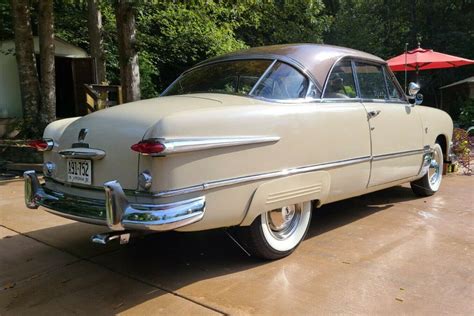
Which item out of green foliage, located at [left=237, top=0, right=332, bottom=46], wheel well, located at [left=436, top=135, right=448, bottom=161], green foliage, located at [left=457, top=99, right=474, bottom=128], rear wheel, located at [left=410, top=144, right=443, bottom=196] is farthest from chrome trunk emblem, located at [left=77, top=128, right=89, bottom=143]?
green foliage, located at [left=237, top=0, right=332, bottom=46]

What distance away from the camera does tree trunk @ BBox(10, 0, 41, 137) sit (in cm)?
963

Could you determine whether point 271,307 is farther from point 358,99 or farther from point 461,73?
point 461,73

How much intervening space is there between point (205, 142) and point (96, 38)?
33.0 feet

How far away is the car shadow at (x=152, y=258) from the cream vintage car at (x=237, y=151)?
387mm

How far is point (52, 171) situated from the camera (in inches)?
154

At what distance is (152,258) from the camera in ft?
13.4

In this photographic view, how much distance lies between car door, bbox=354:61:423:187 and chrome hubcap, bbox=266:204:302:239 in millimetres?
1037

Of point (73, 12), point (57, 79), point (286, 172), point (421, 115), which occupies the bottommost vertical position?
point (286, 172)

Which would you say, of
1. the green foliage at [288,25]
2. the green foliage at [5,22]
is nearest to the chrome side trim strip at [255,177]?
the green foliage at [5,22]

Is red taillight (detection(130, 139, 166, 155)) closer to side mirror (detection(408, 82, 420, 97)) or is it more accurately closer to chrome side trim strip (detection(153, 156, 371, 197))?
chrome side trim strip (detection(153, 156, 371, 197))

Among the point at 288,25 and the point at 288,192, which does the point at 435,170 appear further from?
the point at 288,25

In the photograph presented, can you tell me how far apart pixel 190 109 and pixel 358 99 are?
80.0 inches

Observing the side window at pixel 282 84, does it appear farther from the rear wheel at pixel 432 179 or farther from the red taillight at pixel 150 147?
the rear wheel at pixel 432 179

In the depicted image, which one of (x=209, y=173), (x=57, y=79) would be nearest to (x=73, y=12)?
(x=57, y=79)
